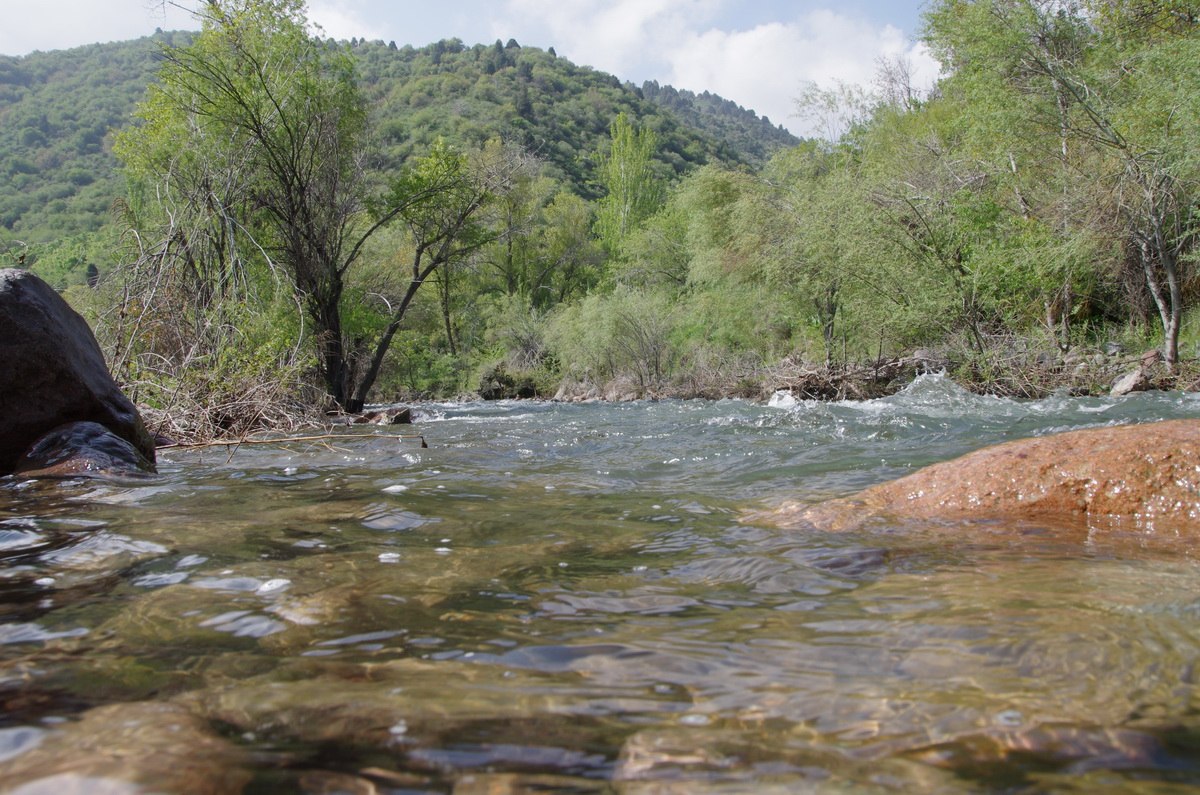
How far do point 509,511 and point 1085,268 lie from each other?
15504 millimetres

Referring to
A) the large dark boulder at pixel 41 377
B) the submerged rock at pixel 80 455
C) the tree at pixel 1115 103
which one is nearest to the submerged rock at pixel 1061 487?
the submerged rock at pixel 80 455

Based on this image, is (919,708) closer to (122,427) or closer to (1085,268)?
(122,427)

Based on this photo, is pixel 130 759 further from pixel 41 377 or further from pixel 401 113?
pixel 401 113

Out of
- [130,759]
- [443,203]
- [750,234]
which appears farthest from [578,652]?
[750,234]

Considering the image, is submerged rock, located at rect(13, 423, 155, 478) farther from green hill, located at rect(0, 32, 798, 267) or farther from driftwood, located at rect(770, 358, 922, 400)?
green hill, located at rect(0, 32, 798, 267)

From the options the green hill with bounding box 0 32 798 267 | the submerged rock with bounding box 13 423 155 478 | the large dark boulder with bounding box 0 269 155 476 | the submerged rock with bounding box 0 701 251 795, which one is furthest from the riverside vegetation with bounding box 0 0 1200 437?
the green hill with bounding box 0 32 798 267

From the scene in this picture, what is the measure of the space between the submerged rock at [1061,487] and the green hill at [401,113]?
3465cm

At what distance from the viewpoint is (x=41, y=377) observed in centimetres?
530

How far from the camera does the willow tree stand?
12.9m

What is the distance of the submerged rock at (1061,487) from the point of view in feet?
12.0

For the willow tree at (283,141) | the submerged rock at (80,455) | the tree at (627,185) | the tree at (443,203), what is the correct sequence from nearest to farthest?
the submerged rock at (80,455)
the willow tree at (283,141)
the tree at (443,203)
the tree at (627,185)

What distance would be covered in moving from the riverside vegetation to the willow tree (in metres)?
0.07

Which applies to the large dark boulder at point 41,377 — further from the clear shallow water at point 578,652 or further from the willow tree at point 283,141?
the willow tree at point 283,141

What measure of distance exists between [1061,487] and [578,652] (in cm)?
326
